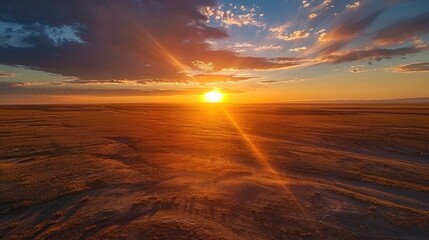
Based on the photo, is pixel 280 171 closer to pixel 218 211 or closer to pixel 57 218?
pixel 218 211

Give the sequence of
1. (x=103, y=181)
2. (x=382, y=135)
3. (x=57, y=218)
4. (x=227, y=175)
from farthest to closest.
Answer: (x=382, y=135)
(x=227, y=175)
(x=103, y=181)
(x=57, y=218)

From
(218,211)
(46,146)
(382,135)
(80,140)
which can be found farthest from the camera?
(382,135)

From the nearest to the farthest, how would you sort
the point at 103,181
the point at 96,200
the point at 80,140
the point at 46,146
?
1. the point at 96,200
2. the point at 103,181
3. the point at 46,146
4. the point at 80,140

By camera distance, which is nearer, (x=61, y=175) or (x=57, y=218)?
(x=57, y=218)

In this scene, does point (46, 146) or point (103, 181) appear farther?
point (46, 146)

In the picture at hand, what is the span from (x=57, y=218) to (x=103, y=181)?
3860mm

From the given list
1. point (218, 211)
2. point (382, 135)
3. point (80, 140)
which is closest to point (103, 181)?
point (218, 211)

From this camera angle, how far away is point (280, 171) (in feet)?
50.4

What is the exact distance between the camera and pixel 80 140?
24266 millimetres

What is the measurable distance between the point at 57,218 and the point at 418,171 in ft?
57.6

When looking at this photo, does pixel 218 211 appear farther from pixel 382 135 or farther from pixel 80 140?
pixel 382 135

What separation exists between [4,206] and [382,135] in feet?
100

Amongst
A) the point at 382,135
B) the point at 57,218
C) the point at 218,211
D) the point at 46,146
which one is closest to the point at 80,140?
the point at 46,146

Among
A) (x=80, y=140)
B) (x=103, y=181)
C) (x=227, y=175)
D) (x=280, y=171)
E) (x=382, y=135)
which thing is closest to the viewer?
(x=103, y=181)
